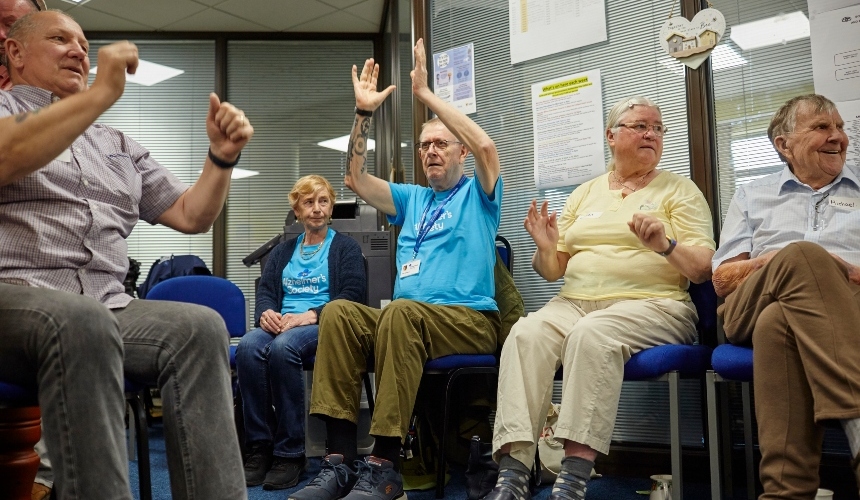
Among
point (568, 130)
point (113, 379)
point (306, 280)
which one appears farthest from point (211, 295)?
point (113, 379)

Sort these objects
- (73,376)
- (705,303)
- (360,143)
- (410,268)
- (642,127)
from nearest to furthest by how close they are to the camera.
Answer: (73,376), (705,303), (642,127), (410,268), (360,143)

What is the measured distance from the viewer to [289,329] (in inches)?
107

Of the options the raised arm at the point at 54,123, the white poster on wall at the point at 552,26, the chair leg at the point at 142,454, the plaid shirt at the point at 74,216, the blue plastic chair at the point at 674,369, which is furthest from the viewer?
the white poster on wall at the point at 552,26

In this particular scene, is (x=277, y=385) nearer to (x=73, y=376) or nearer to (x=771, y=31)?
(x=73, y=376)

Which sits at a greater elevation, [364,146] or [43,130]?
[364,146]

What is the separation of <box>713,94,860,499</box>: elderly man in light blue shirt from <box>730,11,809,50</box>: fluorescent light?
16.4 inches

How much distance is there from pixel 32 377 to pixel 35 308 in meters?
0.14

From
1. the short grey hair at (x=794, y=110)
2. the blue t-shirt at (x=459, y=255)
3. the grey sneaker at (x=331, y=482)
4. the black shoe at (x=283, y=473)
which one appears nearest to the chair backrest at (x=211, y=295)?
the black shoe at (x=283, y=473)

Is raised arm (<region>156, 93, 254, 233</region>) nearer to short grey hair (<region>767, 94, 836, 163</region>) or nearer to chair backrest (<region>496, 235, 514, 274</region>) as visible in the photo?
chair backrest (<region>496, 235, 514, 274</region>)

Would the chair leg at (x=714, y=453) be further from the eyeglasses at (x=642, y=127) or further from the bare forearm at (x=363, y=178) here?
the bare forearm at (x=363, y=178)

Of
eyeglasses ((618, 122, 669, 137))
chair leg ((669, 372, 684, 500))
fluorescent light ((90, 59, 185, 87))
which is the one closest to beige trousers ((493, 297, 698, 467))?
chair leg ((669, 372, 684, 500))

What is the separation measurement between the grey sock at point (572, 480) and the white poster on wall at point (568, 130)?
1.29 m

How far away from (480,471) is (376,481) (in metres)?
0.39

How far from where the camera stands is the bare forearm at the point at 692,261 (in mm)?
2152
